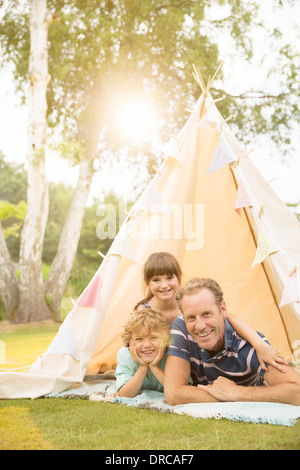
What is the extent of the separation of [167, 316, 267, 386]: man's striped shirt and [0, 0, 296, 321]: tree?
291 inches

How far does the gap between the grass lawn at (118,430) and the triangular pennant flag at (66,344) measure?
1.23 ft

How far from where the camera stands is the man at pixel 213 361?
2.93 m

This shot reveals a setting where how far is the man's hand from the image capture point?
3066 mm

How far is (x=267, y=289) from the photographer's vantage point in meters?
4.96

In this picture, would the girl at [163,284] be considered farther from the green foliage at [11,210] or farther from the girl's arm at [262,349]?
the green foliage at [11,210]

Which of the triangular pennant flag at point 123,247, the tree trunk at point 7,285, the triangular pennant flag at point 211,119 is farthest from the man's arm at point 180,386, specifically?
the tree trunk at point 7,285

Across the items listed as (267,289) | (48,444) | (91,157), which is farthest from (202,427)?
(91,157)

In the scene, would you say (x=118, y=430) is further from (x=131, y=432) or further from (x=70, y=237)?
(x=70, y=237)

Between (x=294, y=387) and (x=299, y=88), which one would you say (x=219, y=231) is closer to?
(x=294, y=387)

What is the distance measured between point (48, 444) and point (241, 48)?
11.6m

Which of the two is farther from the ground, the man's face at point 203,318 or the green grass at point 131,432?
the man's face at point 203,318

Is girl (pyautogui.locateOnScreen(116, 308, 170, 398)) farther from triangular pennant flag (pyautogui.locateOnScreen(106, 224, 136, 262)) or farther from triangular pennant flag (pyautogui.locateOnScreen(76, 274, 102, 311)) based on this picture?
triangular pennant flag (pyautogui.locateOnScreen(106, 224, 136, 262))

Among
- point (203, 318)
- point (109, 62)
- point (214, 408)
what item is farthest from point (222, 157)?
point (109, 62)

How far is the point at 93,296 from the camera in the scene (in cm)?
378
